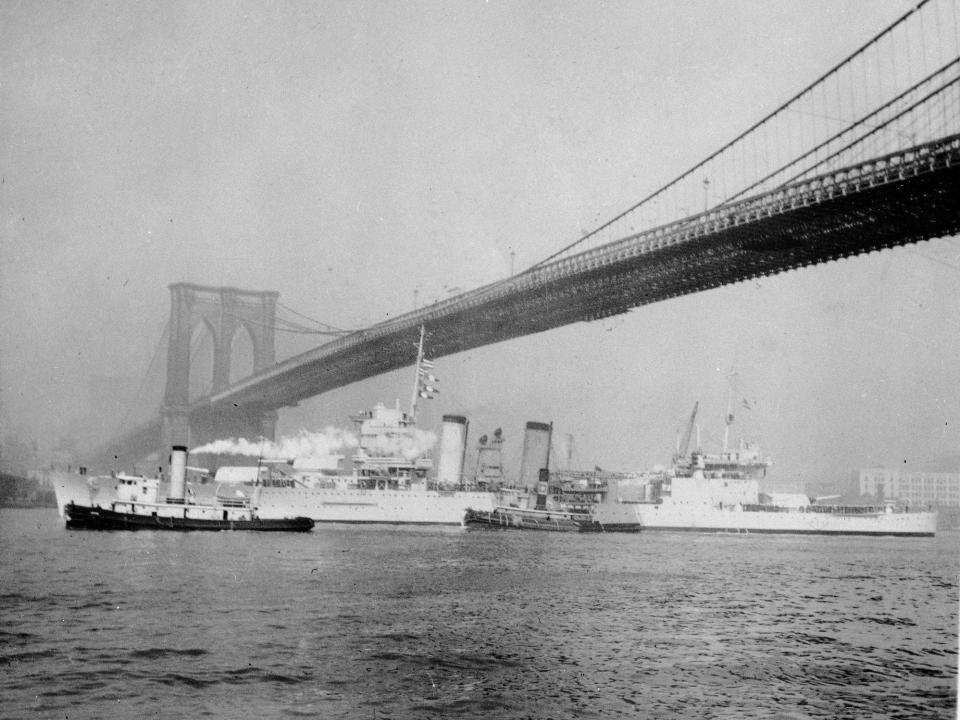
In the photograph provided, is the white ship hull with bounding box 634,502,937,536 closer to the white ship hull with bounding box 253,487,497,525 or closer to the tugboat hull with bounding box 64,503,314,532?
the white ship hull with bounding box 253,487,497,525

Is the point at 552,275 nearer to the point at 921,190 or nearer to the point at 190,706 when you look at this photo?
the point at 921,190

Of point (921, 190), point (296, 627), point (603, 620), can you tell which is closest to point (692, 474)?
point (921, 190)

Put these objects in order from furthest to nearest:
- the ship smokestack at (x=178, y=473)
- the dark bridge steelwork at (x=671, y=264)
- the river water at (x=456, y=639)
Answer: the ship smokestack at (x=178, y=473) < the dark bridge steelwork at (x=671, y=264) < the river water at (x=456, y=639)

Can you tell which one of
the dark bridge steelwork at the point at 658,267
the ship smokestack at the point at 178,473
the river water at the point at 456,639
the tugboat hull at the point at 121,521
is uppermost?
the dark bridge steelwork at the point at 658,267

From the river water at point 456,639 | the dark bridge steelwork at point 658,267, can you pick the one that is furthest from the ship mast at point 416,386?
the river water at point 456,639

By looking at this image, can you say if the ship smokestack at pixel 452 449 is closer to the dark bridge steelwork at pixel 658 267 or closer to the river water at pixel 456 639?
the dark bridge steelwork at pixel 658 267

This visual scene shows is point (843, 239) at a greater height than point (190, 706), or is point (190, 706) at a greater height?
point (843, 239)
